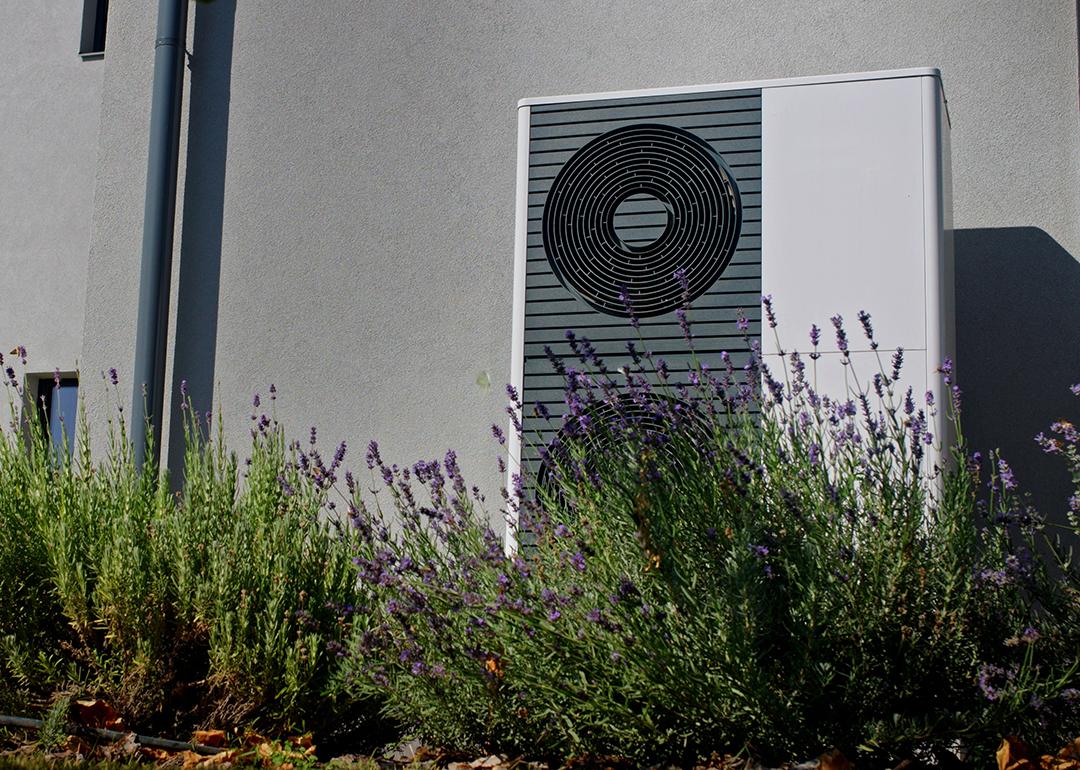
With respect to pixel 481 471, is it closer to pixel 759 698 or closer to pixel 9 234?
pixel 759 698

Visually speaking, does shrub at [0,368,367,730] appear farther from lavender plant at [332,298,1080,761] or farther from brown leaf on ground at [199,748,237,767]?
lavender plant at [332,298,1080,761]

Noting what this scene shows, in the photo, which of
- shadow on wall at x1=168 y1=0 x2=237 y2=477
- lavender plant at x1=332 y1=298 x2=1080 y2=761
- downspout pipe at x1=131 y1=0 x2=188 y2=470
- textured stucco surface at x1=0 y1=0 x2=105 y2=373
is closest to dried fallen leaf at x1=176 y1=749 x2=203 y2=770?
lavender plant at x1=332 y1=298 x2=1080 y2=761

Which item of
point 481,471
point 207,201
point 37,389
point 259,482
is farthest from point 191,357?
point 259,482

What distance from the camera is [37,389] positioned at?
6672 millimetres

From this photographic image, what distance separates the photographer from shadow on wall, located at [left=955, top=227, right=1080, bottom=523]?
4.10 metres

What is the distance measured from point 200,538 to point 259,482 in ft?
0.66

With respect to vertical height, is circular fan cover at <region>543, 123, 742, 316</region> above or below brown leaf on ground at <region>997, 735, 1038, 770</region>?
above

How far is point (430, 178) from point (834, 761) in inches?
133

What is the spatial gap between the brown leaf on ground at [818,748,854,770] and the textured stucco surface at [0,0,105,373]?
5.42 meters

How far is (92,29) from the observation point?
22.9ft

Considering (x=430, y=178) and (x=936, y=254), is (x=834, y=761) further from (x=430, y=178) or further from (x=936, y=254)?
(x=430, y=178)

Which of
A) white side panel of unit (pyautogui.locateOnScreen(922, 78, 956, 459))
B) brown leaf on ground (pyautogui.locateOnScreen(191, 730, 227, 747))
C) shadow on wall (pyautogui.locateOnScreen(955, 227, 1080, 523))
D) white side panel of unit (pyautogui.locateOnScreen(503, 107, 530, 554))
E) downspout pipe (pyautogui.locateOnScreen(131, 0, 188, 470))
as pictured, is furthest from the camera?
downspout pipe (pyautogui.locateOnScreen(131, 0, 188, 470))

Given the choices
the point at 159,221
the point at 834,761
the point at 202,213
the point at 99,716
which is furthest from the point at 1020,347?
the point at 159,221

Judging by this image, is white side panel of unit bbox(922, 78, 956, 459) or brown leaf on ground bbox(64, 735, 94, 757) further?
white side panel of unit bbox(922, 78, 956, 459)
